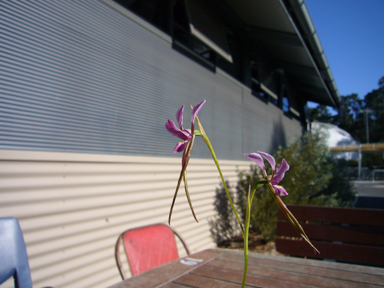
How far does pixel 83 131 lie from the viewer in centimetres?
239

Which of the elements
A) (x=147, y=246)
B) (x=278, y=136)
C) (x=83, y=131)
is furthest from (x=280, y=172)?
(x=278, y=136)

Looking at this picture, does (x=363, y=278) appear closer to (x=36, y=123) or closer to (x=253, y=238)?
(x=36, y=123)

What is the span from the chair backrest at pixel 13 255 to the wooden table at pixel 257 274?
443mm

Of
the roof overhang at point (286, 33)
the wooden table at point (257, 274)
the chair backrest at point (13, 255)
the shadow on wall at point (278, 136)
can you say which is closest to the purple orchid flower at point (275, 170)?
the wooden table at point (257, 274)

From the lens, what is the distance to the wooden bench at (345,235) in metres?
2.08

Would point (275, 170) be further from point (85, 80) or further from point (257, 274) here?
point (85, 80)

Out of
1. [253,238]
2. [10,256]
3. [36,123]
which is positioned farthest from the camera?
[253,238]

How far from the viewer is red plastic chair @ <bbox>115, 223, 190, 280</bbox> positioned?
1.70 metres

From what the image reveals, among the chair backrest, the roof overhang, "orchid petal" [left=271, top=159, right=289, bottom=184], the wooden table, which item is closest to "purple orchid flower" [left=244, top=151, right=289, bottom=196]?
"orchid petal" [left=271, top=159, right=289, bottom=184]

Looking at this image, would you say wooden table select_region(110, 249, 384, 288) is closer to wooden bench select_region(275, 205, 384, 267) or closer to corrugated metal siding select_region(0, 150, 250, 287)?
wooden bench select_region(275, 205, 384, 267)

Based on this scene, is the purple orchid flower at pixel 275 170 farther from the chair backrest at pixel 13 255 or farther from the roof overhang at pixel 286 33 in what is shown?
the roof overhang at pixel 286 33

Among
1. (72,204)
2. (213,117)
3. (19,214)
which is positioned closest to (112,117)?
(72,204)

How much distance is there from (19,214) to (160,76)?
214cm

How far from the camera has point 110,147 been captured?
8.70 ft
